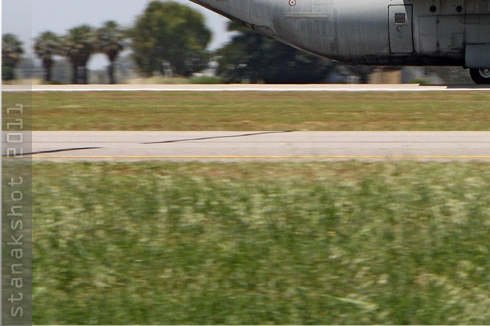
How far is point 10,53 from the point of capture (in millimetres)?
10641

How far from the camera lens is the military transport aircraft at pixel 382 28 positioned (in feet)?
117

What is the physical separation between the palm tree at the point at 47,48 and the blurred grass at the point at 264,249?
61771 mm

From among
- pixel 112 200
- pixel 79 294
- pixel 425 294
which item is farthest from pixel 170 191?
pixel 425 294

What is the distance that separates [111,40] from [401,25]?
1556 inches

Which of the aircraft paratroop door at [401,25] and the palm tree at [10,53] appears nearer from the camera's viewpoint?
the palm tree at [10,53]

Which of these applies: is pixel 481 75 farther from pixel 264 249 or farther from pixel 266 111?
pixel 264 249

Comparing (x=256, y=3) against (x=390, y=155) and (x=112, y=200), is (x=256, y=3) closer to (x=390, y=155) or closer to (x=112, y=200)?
(x=390, y=155)

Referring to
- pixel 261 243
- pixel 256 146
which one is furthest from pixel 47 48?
pixel 261 243

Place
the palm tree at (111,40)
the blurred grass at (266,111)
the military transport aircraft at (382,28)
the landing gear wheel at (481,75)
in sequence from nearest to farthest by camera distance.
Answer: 1. the blurred grass at (266,111)
2. the military transport aircraft at (382,28)
3. the landing gear wheel at (481,75)
4. the palm tree at (111,40)

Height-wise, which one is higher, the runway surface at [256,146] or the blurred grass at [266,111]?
the blurred grass at [266,111]

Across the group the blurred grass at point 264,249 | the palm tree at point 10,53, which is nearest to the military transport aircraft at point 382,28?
the blurred grass at point 264,249

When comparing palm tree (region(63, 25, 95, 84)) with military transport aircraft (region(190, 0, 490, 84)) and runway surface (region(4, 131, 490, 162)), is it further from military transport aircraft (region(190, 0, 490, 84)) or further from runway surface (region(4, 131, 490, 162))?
runway surface (region(4, 131, 490, 162))

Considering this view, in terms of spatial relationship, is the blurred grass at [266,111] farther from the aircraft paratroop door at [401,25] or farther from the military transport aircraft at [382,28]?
the military transport aircraft at [382,28]

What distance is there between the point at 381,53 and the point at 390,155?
23.9 m
